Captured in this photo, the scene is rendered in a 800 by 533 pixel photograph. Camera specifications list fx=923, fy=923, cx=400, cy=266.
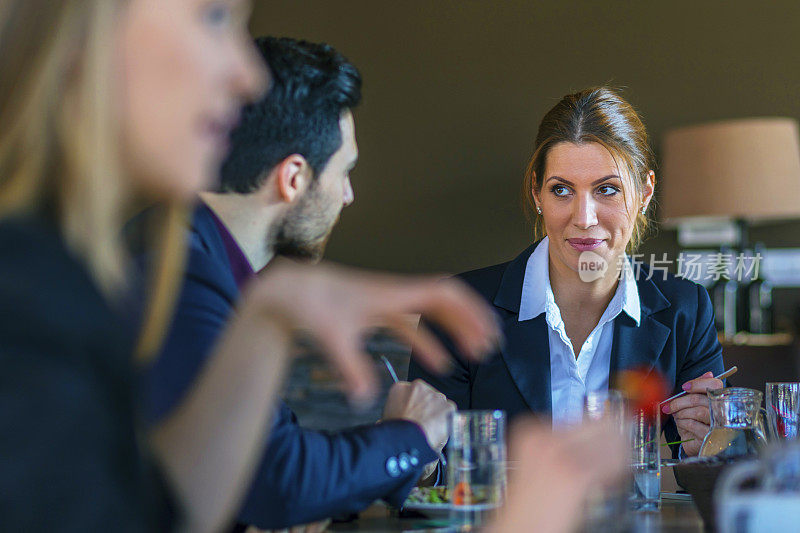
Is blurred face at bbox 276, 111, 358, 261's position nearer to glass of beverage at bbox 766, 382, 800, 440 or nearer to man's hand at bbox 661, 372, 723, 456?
man's hand at bbox 661, 372, 723, 456

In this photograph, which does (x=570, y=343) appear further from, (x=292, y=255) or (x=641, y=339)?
(x=292, y=255)

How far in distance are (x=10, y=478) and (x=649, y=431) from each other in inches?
46.2

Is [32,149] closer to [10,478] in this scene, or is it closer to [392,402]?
[10,478]

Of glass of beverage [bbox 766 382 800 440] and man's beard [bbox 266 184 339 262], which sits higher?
man's beard [bbox 266 184 339 262]

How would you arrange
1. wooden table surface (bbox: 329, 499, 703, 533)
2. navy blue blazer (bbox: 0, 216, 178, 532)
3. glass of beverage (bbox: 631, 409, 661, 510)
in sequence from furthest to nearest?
glass of beverage (bbox: 631, 409, 661, 510) < wooden table surface (bbox: 329, 499, 703, 533) < navy blue blazer (bbox: 0, 216, 178, 532)

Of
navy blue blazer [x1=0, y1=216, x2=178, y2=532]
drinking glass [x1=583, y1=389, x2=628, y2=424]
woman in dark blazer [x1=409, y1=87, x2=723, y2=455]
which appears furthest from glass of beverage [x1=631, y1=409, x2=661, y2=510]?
navy blue blazer [x1=0, y1=216, x2=178, y2=532]

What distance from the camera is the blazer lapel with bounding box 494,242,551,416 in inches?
87.1

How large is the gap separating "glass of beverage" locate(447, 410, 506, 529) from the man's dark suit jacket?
143 mm

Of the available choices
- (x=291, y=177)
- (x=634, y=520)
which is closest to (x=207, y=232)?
(x=291, y=177)

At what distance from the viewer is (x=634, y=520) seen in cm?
122

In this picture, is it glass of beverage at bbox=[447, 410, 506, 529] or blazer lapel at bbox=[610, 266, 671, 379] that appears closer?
glass of beverage at bbox=[447, 410, 506, 529]

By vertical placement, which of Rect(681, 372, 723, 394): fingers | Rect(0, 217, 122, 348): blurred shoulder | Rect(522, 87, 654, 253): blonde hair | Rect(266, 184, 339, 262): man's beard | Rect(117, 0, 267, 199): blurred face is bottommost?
Rect(681, 372, 723, 394): fingers

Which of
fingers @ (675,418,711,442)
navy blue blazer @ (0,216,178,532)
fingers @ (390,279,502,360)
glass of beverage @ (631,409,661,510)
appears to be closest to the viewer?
navy blue blazer @ (0,216,178,532)

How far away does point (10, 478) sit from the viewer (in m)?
0.55
